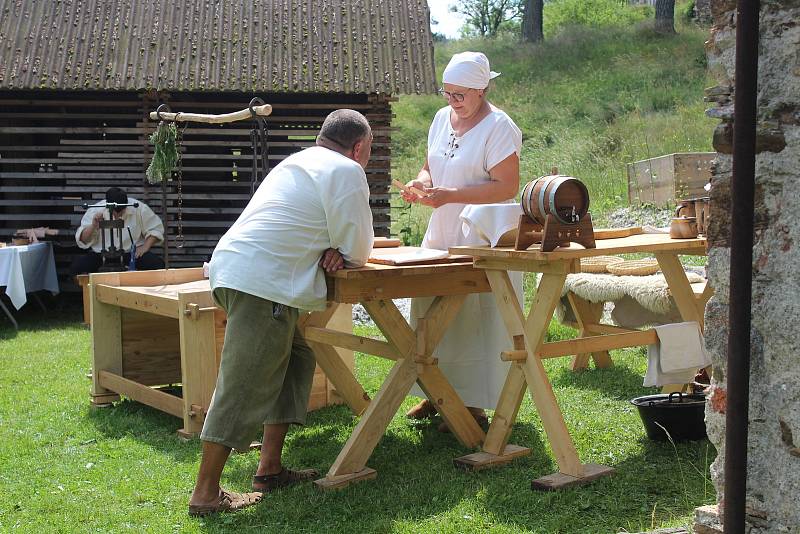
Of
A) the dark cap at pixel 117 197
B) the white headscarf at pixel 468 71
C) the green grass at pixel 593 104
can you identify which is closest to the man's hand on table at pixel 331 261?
the white headscarf at pixel 468 71

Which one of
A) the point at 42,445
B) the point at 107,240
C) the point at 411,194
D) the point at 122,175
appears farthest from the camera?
the point at 122,175

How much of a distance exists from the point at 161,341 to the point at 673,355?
3.34 m

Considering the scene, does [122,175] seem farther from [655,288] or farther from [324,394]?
[655,288]

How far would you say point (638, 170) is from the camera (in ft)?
36.6

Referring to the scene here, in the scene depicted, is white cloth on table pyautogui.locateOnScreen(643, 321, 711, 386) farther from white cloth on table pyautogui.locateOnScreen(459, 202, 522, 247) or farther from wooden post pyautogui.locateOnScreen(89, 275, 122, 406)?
wooden post pyautogui.locateOnScreen(89, 275, 122, 406)

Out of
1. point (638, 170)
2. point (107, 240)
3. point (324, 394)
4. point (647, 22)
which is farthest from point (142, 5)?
point (647, 22)

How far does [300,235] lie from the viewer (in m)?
3.79

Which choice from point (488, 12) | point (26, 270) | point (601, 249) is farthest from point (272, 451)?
point (488, 12)

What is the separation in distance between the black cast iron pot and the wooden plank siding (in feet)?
22.8

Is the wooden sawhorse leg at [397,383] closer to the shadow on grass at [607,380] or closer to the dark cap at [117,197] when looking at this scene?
the shadow on grass at [607,380]

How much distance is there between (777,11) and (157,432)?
4.01 metres

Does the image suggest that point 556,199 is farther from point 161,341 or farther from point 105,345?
point 105,345

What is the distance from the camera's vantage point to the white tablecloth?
9.15 meters

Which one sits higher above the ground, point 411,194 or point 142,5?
point 142,5
